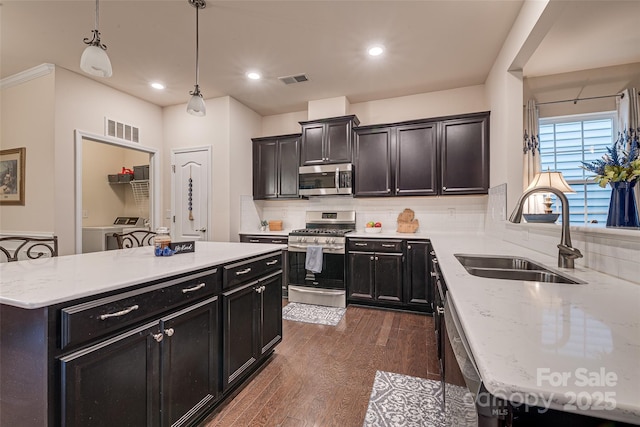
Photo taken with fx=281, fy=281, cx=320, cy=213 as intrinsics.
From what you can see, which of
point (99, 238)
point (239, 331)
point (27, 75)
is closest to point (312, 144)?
point (239, 331)

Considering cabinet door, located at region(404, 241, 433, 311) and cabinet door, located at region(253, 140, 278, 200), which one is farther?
cabinet door, located at region(253, 140, 278, 200)

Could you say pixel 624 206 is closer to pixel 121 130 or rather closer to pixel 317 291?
pixel 317 291

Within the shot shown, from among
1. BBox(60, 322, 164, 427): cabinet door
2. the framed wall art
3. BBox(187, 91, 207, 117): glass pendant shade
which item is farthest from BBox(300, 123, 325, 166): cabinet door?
the framed wall art

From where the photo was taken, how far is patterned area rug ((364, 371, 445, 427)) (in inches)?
64.7

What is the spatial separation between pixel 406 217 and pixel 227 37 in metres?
3.03

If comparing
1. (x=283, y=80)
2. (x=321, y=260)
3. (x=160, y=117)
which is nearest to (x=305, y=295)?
(x=321, y=260)

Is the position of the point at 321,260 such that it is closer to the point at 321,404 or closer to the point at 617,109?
the point at 321,404

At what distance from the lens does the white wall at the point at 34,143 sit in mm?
3158

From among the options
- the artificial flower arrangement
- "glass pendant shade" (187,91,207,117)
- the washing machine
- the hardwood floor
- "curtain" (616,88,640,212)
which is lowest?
the hardwood floor

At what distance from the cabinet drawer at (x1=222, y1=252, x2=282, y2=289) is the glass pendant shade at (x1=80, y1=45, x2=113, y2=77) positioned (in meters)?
1.45

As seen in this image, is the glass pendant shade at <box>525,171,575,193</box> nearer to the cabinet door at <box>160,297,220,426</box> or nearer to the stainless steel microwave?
the stainless steel microwave

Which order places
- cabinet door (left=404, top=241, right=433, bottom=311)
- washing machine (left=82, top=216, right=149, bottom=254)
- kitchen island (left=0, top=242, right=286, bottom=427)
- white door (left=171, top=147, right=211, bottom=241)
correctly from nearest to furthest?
kitchen island (left=0, top=242, right=286, bottom=427) < cabinet door (left=404, top=241, right=433, bottom=311) < white door (left=171, top=147, right=211, bottom=241) < washing machine (left=82, top=216, right=149, bottom=254)

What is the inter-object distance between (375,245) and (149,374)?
8.93 ft

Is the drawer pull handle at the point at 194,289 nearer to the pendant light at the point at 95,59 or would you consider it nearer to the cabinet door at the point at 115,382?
the cabinet door at the point at 115,382
